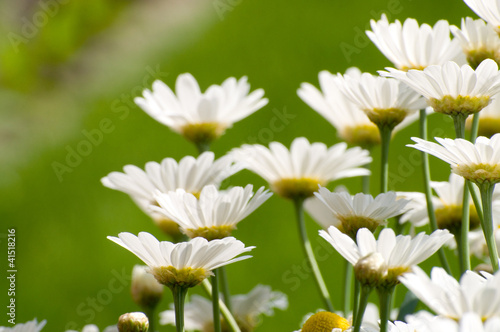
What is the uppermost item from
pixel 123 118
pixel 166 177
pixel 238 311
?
pixel 123 118

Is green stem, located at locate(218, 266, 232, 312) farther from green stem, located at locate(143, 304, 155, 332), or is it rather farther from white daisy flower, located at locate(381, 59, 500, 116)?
white daisy flower, located at locate(381, 59, 500, 116)

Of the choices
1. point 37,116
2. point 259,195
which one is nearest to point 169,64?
point 37,116

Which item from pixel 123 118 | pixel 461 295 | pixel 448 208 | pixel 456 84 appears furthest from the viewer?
pixel 123 118

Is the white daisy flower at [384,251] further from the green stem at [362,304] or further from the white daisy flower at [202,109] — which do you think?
the white daisy flower at [202,109]

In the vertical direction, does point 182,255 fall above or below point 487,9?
below

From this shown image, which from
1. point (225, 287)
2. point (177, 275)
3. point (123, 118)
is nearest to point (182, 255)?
point (177, 275)

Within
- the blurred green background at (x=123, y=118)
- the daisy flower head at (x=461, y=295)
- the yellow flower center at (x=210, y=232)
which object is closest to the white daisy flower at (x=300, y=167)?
the yellow flower center at (x=210, y=232)

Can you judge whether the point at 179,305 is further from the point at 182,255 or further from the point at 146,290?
the point at 146,290
